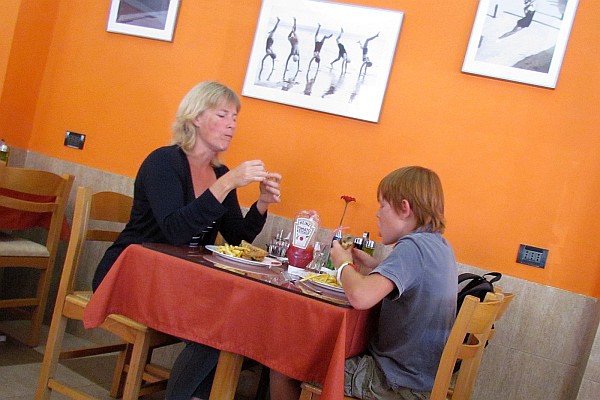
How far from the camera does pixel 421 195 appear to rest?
1.82 m

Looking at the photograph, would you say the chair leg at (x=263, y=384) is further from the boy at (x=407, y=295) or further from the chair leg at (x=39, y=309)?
the chair leg at (x=39, y=309)

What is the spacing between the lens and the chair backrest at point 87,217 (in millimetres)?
2115

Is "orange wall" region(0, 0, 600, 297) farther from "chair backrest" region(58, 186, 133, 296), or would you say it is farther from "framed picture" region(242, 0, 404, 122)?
"chair backrest" region(58, 186, 133, 296)

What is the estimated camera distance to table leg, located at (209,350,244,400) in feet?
5.53

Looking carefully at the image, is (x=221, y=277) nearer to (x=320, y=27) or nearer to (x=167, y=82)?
(x=320, y=27)

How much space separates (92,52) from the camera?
3.33m

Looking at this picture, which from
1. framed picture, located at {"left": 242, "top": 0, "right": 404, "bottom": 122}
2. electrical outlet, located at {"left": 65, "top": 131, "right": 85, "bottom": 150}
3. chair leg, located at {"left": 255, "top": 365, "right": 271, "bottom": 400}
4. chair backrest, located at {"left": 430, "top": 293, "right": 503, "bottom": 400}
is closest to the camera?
chair backrest, located at {"left": 430, "top": 293, "right": 503, "bottom": 400}

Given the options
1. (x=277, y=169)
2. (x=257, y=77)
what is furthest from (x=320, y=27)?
(x=277, y=169)

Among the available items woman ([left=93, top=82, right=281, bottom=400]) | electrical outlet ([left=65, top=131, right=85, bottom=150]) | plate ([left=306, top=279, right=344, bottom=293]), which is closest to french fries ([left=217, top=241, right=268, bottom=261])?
woman ([left=93, top=82, right=281, bottom=400])

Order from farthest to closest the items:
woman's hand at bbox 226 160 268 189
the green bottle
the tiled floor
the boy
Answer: the green bottle, the tiled floor, woman's hand at bbox 226 160 268 189, the boy

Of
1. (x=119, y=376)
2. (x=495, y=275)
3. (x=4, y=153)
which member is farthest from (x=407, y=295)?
(x=4, y=153)

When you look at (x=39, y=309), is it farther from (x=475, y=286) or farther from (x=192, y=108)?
(x=475, y=286)

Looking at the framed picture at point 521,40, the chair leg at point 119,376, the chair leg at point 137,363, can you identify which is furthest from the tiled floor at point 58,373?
the framed picture at point 521,40

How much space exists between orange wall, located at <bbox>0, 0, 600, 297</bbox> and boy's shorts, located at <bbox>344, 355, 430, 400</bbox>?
3.10 feet
